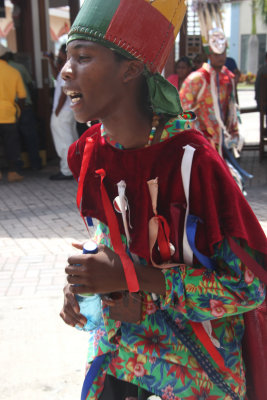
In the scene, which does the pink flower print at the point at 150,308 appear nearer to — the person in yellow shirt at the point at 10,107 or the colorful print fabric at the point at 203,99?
the colorful print fabric at the point at 203,99

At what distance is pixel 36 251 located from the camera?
515cm

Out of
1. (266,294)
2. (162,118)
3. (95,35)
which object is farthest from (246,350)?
(95,35)

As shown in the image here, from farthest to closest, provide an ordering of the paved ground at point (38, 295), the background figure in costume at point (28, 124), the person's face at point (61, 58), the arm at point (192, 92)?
the background figure in costume at point (28, 124)
the person's face at point (61, 58)
the arm at point (192, 92)
the paved ground at point (38, 295)

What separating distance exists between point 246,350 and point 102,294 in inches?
18.3

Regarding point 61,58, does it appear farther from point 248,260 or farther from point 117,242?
point 248,260

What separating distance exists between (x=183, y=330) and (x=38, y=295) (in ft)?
8.97

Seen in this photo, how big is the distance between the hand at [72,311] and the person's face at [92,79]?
524 millimetres

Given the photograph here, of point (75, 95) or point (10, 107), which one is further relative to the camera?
point (10, 107)

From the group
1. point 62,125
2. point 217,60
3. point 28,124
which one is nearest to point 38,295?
point 217,60

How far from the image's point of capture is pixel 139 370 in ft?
5.09

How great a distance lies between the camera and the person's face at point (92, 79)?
1.47 meters

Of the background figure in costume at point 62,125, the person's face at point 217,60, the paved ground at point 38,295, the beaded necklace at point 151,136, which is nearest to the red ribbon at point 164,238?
the beaded necklace at point 151,136

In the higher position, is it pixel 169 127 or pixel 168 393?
pixel 169 127

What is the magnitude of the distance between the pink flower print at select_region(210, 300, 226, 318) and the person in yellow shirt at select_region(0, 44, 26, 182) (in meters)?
7.23
